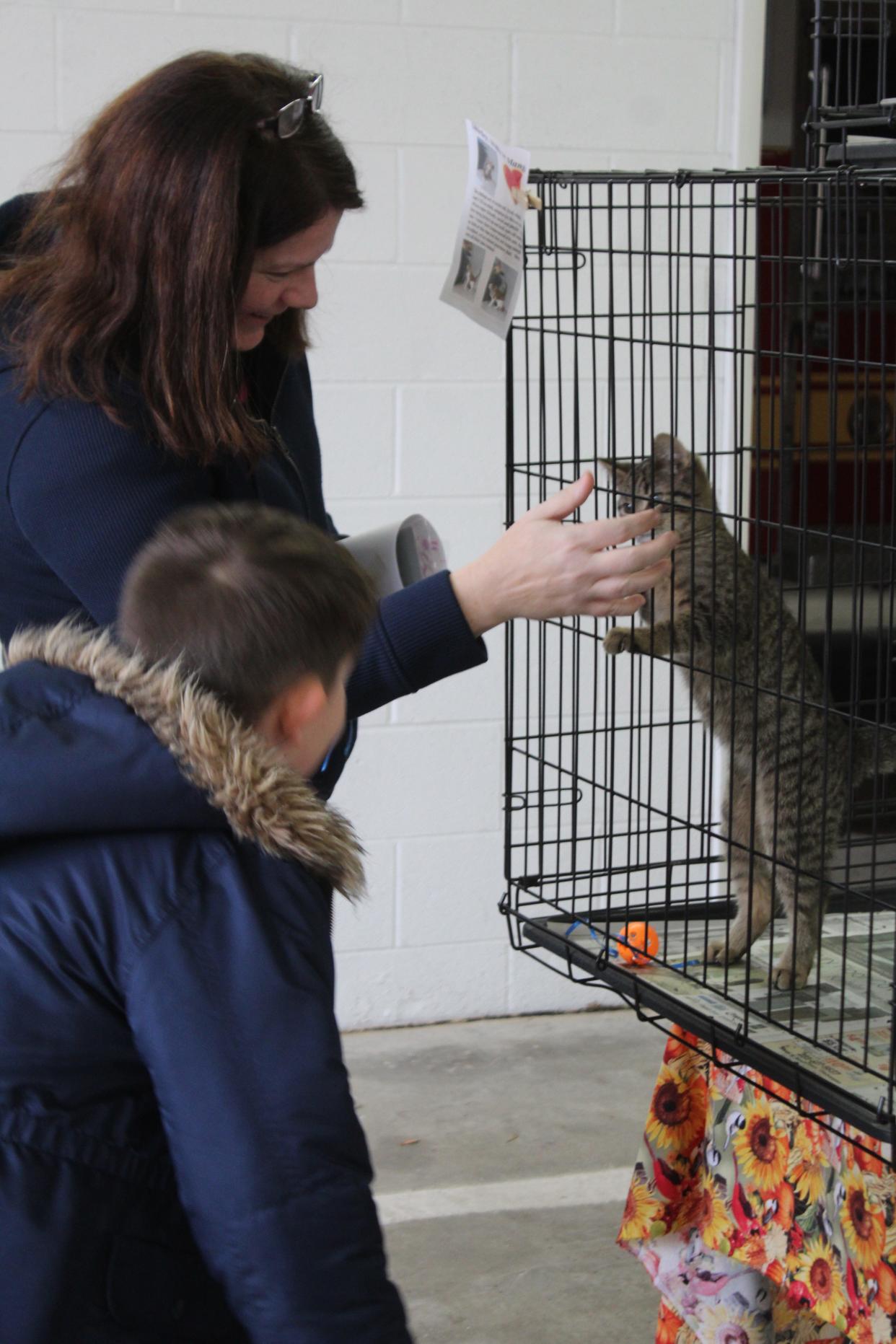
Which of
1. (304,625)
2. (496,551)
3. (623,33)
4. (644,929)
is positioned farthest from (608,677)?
(623,33)

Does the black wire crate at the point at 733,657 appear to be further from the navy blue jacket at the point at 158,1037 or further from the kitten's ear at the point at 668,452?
the navy blue jacket at the point at 158,1037

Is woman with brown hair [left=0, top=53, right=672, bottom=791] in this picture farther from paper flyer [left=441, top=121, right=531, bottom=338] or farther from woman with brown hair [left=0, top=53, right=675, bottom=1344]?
paper flyer [left=441, top=121, right=531, bottom=338]

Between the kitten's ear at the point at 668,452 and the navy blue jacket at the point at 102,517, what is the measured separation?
0.62 metres

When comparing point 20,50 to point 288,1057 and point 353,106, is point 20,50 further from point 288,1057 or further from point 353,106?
point 288,1057

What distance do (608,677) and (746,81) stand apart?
1.53m

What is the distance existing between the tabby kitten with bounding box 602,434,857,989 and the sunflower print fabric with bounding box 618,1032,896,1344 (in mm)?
186

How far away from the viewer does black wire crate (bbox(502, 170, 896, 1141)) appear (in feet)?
4.71

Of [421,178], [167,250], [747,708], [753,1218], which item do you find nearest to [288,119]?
[167,250]

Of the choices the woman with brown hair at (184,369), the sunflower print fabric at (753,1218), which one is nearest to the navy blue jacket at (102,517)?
the woman with brown hair at (184,369)

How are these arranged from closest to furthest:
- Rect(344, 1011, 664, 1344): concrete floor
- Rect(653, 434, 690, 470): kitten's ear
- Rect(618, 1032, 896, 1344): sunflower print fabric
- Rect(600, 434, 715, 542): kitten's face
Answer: Rect(618, 1032, 896, 1344): sunflower print fabric < Rect(600, 434, 715, 542): kitten's face < Rect(653, 434, 690, 470): kitten's ear < Rect(344, 1011, 664, 1344): concrete floor

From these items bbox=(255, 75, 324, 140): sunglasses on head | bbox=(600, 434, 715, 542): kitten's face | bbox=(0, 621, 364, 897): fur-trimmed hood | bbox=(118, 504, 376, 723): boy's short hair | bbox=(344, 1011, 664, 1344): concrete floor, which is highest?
bbox=(255, 75, 324, 140): sunglasses on head

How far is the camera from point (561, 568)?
1.44 m

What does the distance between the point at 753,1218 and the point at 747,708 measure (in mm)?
653

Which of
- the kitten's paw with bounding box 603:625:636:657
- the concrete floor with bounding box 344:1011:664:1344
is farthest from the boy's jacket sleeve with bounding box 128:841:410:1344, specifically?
the concrete floor with bounding box 344:1011:664:1344
